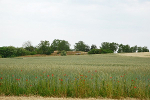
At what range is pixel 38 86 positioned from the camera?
21.6 feet

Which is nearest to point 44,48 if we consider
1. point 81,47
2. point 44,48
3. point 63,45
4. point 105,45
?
point 44,48

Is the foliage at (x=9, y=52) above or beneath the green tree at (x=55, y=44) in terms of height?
beneath

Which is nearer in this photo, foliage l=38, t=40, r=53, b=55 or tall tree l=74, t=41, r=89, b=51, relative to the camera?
foliage l=38, t=40, r=53, b=55

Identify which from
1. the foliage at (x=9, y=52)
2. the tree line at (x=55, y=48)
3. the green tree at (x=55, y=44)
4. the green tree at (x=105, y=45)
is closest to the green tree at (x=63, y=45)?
the tree line at (x=55, y=48)

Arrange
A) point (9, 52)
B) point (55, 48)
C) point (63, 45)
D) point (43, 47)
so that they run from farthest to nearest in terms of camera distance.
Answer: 1. point (55, 48)
2. point (63, 45)
3. point (43, 47)
4. point (9, 52)

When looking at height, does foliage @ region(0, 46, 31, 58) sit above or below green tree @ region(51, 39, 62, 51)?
below

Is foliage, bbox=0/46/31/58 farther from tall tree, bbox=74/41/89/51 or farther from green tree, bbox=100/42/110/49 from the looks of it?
green tree, bbox=100/42/110/49

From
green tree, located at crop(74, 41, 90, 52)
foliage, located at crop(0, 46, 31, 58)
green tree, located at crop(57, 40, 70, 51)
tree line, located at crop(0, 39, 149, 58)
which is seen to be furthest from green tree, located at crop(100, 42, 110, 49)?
foliage, located at crop(0, 46, 31, 58)

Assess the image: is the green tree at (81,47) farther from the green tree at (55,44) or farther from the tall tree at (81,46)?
the green tree at (55,44)

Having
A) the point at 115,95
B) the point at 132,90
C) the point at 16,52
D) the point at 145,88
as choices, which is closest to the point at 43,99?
the point at 115,95

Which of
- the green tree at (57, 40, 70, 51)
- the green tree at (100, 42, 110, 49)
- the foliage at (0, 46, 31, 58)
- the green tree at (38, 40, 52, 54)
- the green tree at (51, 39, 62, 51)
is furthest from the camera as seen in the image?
the green tree at (100, 42, 110, 49)

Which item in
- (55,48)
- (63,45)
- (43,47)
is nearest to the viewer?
(43,47)

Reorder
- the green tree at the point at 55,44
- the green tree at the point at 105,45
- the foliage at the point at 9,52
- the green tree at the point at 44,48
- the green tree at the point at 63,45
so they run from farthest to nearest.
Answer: the green tree at the point at 105,45, the green tree at the point at 55,44, the green tree at the point at 63,45, the green tree at the point at 44,48, the foliage at the point at 9,52

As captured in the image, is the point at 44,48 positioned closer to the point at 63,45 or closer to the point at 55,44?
the point at 63,45
